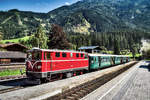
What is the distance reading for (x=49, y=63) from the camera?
637 inches

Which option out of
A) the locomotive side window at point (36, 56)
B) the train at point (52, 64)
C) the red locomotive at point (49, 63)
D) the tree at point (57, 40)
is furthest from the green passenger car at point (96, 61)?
the tree at point (57, 40)

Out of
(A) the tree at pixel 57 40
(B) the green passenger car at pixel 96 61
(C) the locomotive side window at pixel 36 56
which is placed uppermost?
(A) the tree at pixel 57 40

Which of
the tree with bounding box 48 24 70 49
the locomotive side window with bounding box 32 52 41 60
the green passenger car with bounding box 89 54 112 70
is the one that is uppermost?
the tree with bounding box 48 24 70 49

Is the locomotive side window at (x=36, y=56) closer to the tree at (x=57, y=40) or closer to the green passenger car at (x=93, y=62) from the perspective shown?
the green passenger car at (x=93, y=62)

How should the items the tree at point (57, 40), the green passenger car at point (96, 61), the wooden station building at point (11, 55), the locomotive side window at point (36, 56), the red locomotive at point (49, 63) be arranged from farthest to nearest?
the tree at point (57, 40) → the wooden station building at point (11, 55) → the green passenger car at point (96, 61) → the locomotive side window at point (36, 56) → the red locomotive at point (49, 63)

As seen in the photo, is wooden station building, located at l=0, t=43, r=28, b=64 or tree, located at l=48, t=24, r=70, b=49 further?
tree, located at l=48, t=24, r=70, b=49

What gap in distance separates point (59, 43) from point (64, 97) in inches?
1825

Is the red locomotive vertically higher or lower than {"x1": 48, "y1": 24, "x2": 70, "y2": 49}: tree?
lower

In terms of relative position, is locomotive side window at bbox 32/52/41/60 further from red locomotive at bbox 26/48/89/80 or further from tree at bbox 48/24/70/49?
tree at bbox 48/24/70/49

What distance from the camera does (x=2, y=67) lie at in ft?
90.0

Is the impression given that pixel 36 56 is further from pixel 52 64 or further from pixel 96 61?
pixel 96 61

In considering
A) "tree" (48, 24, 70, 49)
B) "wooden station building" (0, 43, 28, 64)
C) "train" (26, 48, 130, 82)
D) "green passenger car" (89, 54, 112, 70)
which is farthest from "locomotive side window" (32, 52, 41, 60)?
"tree" (48, 24, 70, 49)

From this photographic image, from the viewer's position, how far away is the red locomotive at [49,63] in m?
15.2

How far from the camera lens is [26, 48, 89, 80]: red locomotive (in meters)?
15.2
